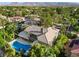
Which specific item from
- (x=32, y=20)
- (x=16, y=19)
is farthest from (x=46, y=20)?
(x=16, y=19)

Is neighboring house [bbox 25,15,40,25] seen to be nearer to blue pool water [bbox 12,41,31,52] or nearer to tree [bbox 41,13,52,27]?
tree [bbox 41,13,52,27]

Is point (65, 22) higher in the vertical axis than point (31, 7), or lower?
lower

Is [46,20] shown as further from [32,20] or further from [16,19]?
[16,19]

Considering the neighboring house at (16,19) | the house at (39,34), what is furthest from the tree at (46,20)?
the neighboring house at (16,19)

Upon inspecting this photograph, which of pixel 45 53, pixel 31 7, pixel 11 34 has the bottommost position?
pixel 45 53

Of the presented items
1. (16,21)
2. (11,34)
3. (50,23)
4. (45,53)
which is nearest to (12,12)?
(16,21)

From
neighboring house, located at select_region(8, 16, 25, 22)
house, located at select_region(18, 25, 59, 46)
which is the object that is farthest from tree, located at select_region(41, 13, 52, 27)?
neighboring house, located at select_region(8, 16, 25, 22)

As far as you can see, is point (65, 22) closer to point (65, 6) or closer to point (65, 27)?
point (65, 27)
